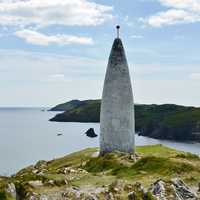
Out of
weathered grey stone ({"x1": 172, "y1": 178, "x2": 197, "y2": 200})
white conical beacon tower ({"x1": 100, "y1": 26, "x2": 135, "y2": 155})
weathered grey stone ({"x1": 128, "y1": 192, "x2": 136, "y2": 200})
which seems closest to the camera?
weathered grey stone ({"x1": 128, "y1": 192, "x2": 136, "y2": 200})

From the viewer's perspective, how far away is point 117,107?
3988cm

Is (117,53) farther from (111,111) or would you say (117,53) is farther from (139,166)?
(139,166)

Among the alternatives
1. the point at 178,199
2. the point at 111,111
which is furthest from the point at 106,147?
the point at 178,199

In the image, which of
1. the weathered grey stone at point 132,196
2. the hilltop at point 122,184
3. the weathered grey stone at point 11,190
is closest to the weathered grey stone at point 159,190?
the hilltop at point 122,184

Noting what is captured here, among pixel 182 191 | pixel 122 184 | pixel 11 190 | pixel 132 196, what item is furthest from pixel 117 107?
pixel 11 190

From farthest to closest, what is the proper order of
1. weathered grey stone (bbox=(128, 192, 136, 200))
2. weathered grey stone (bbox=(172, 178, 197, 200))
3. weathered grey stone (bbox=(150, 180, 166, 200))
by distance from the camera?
weathered grey stone (bbox=(172, 178, 197, 200)) → weathered grey stone (bbox=(150, 180, 166, 200)) → weathered grey stone (bbox=(128, 192, 136, 200))

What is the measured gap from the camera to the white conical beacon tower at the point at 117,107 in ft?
131

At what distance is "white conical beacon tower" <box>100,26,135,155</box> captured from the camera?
39906 millimetres

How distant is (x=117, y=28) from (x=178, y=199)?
2325 centimetres

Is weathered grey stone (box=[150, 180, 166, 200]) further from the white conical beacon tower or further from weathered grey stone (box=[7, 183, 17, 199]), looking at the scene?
the white conical beacon tower

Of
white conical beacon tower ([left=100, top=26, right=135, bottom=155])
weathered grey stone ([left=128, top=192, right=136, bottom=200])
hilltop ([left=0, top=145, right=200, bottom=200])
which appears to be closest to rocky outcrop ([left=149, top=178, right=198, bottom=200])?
hilltop ([left=0, top=145, right=200, bottom=200])

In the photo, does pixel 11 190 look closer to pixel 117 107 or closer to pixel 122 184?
pixel 122 184

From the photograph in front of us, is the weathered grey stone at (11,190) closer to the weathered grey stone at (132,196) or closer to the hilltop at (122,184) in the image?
the hilltop at (122,184)

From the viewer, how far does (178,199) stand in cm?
2159
